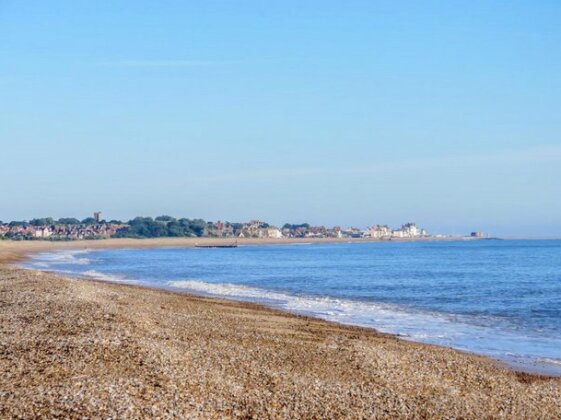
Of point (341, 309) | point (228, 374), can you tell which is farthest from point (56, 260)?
point (228, 374)

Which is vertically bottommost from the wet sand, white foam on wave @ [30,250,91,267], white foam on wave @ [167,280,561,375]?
white foam on wave @ [167,280,561,375]

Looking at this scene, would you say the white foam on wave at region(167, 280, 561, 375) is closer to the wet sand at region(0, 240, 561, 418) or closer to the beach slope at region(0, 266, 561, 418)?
the wet sand at region(0, 240, 561, 418)

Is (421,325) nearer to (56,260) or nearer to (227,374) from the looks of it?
(227,374)

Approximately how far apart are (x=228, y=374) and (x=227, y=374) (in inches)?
0.7

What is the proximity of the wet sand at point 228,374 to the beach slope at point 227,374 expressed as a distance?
3 centimetres

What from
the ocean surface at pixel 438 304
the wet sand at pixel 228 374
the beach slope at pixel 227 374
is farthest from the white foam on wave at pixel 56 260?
the wet sand at pixel 228 374

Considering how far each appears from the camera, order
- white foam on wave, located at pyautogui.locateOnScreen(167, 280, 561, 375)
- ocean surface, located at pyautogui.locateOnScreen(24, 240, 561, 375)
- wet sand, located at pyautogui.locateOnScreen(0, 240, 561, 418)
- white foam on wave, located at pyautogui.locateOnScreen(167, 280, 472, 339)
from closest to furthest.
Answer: wet sand, located at pyautogui.locateOnScreen(0, 240, 561, 418)
white foam on wave, located at pyautogui.locateOnScreen(167, 280, 561, 375)
ocean surface, located at pyautogui.locateOnScreen(24, 240, 561, 375)
white foam on wave, located at pyautogui.locateOnScreen(167, 280, 472, 339)

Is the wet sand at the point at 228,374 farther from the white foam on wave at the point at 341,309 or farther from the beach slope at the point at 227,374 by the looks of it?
the white foam on wave at the point at 341,309

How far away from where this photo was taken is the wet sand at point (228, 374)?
394 inches

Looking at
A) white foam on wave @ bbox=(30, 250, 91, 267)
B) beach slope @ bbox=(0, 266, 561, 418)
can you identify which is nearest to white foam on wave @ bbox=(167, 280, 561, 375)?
beach slope @ bbox=(0, 266, 561, 418)

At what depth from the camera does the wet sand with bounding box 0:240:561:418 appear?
10000 millimetres

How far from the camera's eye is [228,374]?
1222 centimetres

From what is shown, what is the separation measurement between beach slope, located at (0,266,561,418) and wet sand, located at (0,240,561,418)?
1.1 inches

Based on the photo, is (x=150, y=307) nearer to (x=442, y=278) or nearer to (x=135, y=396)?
(x=135, y=396)
